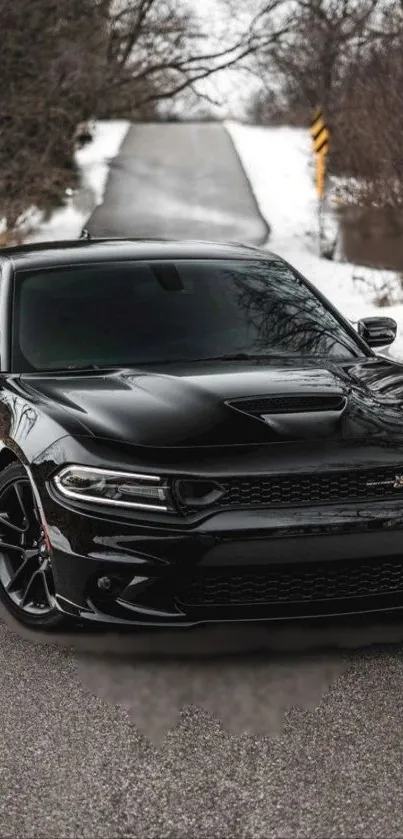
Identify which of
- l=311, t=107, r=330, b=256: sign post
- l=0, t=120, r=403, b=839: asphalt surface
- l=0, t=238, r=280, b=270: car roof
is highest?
l=0, t=238, r=280, b=270: car roof

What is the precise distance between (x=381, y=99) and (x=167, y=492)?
12637 mm

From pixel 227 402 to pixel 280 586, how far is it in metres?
0.67

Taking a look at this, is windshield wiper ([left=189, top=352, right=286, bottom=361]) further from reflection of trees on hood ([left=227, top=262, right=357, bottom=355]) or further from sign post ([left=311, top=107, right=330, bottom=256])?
sign post ([left=311, top=107, right=330, bottom=256])

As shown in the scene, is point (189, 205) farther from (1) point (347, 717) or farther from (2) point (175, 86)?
(1) point (347, 717)

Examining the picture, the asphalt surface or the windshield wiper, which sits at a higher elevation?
the windshield wiper

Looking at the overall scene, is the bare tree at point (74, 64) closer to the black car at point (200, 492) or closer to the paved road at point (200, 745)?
the black car at point (200, 492)

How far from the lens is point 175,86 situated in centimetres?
3453

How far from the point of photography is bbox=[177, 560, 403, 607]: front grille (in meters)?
4.25

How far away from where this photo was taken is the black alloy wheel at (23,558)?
4680mm

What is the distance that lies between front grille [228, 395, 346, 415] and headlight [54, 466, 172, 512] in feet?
1.55

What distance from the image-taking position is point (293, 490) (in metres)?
4.23

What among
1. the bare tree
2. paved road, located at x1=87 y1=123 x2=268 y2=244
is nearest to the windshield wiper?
the bare tree

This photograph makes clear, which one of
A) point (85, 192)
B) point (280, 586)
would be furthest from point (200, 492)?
point (85, 192)

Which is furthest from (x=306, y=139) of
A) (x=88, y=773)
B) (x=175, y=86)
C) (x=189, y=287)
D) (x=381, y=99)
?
(x=88, y=773)
